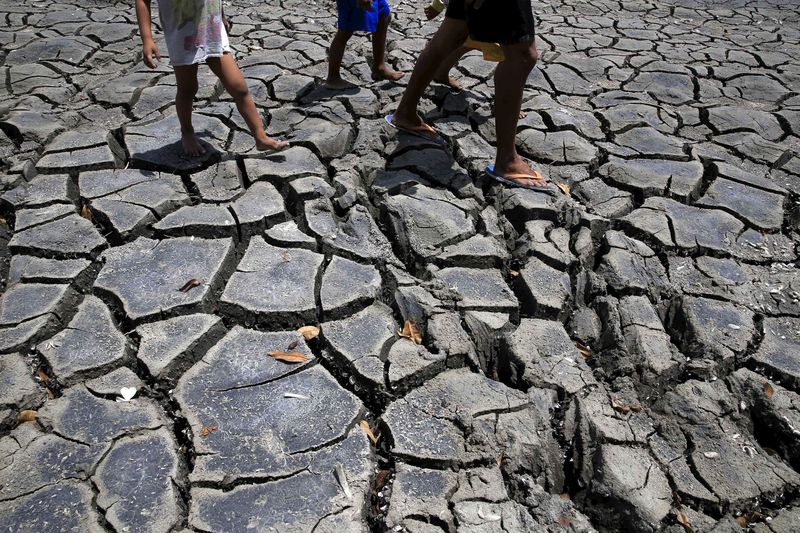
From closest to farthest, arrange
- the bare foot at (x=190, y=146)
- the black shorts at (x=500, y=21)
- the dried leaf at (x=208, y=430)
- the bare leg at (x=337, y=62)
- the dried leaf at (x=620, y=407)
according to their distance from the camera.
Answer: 1. the dried leaf at (x=208, y=430)
2. the dried leaf at (x=620, y=407)
3. the black shorts at (x=500, y=21)
4. the bare foot at (x=190, y=146)
5. the bare leg at (x=337, y=62)

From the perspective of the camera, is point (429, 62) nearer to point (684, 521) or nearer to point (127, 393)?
point (127, 393)

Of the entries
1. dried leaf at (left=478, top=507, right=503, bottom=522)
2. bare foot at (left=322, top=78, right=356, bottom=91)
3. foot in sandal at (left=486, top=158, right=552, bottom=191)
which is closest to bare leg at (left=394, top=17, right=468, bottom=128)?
foot in sandal at (left=486, top=158, right=552, bottom=191)

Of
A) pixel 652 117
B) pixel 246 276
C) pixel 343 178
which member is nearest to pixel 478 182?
pixel 343 178

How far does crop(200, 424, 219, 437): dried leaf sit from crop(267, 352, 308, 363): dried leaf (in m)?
0.32

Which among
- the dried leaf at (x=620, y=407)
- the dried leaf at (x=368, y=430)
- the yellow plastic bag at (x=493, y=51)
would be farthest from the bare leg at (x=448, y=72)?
the dried leaf at (x=368, y=430)

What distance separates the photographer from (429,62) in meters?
3.06

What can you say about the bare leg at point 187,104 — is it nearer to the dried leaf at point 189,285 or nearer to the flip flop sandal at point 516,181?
the dried leaf at point 189,285

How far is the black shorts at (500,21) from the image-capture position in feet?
8.42

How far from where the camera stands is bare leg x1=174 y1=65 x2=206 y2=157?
9.29ft

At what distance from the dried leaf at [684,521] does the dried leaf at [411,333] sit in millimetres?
939

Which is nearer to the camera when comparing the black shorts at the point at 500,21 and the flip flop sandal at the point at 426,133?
the black shorts at the point at 500,21

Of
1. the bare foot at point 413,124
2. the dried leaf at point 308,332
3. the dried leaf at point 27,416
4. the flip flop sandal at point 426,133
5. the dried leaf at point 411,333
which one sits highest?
the bare foot at point 413,124

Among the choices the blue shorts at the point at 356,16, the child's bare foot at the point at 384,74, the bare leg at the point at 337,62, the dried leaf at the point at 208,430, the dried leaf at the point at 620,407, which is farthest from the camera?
the child's bare foot at the point at 384,74

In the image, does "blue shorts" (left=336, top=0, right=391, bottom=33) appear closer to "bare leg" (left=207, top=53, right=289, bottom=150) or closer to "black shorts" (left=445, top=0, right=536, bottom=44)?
"bare leg" (left=207, top=53, right=289, bottom=150)
